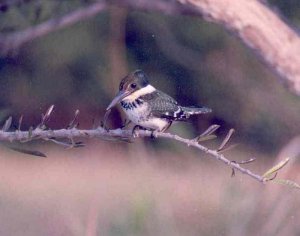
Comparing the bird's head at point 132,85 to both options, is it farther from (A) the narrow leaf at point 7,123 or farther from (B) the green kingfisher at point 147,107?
(A) the narrow leaf at point 7,123

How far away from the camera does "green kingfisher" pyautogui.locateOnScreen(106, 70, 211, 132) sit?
3.63 ft

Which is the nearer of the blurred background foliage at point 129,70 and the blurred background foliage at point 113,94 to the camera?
the blurred background foliage at point 113,94

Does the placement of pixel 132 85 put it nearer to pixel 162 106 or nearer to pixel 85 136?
pixel 162 106

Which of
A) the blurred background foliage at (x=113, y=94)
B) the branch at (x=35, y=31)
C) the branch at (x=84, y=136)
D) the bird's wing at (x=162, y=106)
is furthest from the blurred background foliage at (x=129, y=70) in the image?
the branch at (x=84, y=136)

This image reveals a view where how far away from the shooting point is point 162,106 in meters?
1.15

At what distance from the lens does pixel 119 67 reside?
2062 millimetres

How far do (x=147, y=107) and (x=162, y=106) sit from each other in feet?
0.06

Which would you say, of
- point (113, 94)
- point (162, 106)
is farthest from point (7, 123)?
point (113, 94)

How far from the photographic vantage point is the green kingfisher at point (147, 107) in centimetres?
111

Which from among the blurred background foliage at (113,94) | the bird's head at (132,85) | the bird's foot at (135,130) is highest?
the bird's head at (132,85)

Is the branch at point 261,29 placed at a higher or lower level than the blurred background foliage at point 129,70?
higher

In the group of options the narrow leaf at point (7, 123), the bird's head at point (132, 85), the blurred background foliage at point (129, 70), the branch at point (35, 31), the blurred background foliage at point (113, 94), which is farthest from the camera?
the blurred background foliage at point (129, 70)

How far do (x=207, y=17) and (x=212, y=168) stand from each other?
2.82m

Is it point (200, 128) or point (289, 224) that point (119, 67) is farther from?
point (200, 128)
